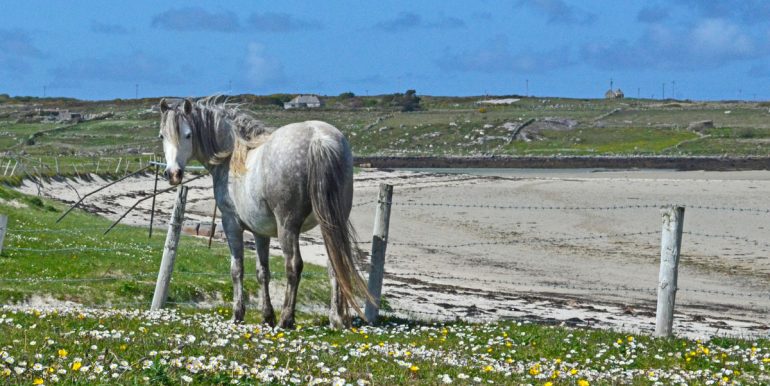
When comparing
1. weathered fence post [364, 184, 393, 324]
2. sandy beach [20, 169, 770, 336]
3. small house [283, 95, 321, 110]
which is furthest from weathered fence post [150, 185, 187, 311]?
small house [283, 95, 321, 110]

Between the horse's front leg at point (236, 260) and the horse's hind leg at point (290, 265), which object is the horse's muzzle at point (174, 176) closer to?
the horse's front leg at point (236, 260)

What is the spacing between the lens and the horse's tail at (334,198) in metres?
14.5

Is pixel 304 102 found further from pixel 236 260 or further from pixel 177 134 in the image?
pixel 177 134

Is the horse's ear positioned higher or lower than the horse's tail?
higher

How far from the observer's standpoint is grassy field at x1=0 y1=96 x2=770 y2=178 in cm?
10144

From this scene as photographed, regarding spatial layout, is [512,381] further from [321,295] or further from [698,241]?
[698,241]

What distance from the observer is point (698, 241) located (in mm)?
36625

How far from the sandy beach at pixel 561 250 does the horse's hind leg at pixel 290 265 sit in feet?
10.5

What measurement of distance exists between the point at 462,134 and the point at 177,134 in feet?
358

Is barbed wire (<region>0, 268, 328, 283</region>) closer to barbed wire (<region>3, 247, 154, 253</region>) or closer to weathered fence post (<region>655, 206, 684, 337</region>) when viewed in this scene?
barbed wire (<region>3, 247, 154, 253</region>)

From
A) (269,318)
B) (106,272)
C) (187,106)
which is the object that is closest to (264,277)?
(269,318)

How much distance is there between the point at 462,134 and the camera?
124 meters

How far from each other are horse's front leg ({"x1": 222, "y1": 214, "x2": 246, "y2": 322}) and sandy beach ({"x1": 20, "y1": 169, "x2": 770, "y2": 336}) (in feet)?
11.1

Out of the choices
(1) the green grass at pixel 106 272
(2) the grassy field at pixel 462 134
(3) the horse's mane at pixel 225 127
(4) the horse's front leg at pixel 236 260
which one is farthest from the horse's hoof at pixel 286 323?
(2) the grassy field at pixel 462 134
